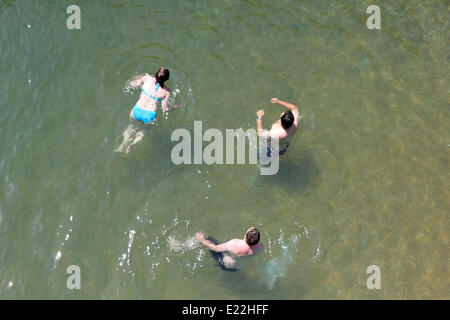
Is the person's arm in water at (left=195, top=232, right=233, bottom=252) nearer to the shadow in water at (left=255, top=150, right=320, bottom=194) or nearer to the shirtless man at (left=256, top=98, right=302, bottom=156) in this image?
the shadow in water at (left=255, top=150, right=320, bottom=194)

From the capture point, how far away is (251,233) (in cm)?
764

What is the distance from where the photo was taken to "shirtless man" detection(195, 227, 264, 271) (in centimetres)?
770

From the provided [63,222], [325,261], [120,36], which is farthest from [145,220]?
[120,36]

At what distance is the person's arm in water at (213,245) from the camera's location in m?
8.12

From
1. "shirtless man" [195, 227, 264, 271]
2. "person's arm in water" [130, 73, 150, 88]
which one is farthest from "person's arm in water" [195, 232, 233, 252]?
"person's arm in water" [130, 73, 150, 88]

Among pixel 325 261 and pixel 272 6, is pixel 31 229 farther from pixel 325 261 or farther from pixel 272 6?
pixel 272 6

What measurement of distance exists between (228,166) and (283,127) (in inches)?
64.7

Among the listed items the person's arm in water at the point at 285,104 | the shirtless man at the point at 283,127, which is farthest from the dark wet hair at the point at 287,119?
the person's arm in water at the point at 285,104

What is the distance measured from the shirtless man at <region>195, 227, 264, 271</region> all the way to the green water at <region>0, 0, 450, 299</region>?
0.35 m

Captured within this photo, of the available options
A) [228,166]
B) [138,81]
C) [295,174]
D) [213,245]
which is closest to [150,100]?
[138,81]

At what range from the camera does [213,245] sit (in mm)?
8359
